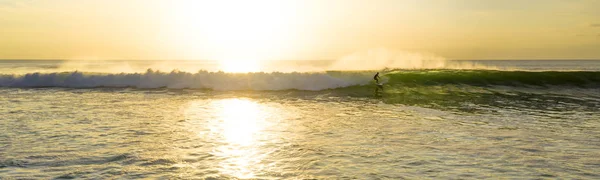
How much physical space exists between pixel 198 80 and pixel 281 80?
501 cm

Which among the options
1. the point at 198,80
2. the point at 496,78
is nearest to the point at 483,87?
the point at 496,78

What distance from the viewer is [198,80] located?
82.4 ft

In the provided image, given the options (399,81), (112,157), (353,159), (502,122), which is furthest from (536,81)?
(112,157)

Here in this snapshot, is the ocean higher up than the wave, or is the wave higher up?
the wave

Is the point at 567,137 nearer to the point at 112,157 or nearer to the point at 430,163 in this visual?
the point at 430,163

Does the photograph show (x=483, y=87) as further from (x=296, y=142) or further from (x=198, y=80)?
(x=296, y=142)

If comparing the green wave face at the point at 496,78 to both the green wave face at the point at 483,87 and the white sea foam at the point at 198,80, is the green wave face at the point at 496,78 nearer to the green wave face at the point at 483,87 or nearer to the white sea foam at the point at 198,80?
the green wave face at the point at 483,87

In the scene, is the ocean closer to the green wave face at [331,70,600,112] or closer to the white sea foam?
the green wave face at [331,70,600,112]

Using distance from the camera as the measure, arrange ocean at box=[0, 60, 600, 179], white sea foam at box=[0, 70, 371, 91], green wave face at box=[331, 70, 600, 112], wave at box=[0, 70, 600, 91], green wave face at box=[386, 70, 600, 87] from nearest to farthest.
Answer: ocean at box=[0, 60, 600, 179]
green wave face at box=[331, 70, 600, 112]
white sea foam at box=[0, 70, 371, 91]
wave at box=[0, 70, 600, 91]
green wave face at box=[386, 70, 600, 87]

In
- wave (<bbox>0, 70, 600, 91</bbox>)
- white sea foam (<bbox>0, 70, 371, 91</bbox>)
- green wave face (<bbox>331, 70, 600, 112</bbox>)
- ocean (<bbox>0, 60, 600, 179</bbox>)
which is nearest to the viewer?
ocean (<bbox>0, 60, 600, 179</bbox>)

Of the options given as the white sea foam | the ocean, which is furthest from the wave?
the ocean

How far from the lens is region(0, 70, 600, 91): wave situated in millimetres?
24359

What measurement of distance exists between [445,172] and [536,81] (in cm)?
2398

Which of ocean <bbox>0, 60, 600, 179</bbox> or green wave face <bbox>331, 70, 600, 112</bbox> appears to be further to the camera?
green wave face <bbox>331, 70, 600, 112</bbox>
